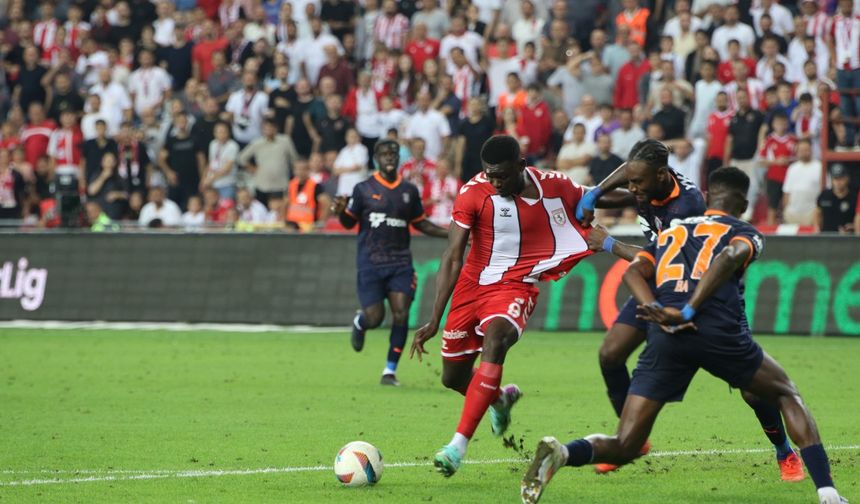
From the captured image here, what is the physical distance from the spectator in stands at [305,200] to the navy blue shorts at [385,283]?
8.41 metres

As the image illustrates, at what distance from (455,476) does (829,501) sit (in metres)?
2.62

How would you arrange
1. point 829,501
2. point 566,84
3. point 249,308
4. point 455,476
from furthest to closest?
point 566,84
point 249,308
point 455,476
point 829,501

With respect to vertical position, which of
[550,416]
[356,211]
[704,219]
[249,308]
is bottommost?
[249,308]

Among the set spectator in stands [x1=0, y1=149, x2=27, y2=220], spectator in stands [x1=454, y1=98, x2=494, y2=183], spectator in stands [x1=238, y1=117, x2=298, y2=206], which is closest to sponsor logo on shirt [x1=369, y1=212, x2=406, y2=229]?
spectator in stands [x1=454, y1=98, x2=494, y2=183]

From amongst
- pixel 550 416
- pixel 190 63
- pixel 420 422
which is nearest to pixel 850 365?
pixel 550 416

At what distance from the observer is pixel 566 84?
82.7 ft

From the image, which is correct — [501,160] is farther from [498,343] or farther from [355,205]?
[355,205]

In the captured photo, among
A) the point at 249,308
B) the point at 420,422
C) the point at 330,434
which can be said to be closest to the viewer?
the point at 330,434

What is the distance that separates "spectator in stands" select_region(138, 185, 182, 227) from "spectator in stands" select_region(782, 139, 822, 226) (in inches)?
439

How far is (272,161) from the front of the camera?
26203mm

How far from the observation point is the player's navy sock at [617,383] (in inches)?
376

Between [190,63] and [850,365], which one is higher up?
[190,63]

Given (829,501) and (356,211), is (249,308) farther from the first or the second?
(829,501)

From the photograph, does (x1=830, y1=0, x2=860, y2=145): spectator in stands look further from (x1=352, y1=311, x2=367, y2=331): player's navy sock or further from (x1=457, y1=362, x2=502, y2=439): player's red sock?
(x1=457, y1=362, x2=502, y2=439): player's red sock
